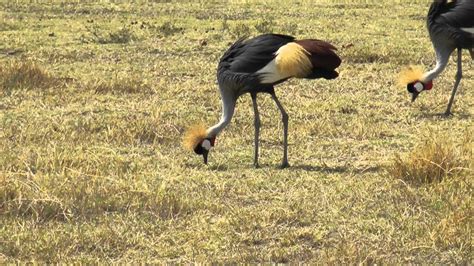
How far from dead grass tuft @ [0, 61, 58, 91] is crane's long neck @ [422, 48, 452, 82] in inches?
192

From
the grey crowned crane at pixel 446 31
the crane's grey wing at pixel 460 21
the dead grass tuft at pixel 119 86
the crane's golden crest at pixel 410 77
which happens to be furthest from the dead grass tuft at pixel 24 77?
the crane's grey wing at pixel 460 21

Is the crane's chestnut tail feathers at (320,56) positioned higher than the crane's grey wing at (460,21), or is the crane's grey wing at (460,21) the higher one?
the crane's chestnut tail feathers at (320,56)

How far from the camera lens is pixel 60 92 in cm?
1020

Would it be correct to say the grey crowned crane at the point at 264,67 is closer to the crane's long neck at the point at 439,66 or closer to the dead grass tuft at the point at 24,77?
the crane's long neck at the point at 439,66

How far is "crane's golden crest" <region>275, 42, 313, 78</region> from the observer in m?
6.58

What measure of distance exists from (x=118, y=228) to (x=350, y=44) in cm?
976

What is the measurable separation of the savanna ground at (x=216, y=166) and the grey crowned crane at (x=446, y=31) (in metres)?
0.41

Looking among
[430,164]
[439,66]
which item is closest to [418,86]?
[439,66]

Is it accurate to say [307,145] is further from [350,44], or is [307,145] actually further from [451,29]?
[350,44]

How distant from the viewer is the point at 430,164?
6.12 metres

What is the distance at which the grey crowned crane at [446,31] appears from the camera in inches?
356

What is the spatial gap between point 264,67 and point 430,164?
1.63 m

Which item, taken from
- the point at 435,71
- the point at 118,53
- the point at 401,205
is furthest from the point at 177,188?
the point at 118,53

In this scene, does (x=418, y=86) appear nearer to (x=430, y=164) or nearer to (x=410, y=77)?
(x=410, y=77)
